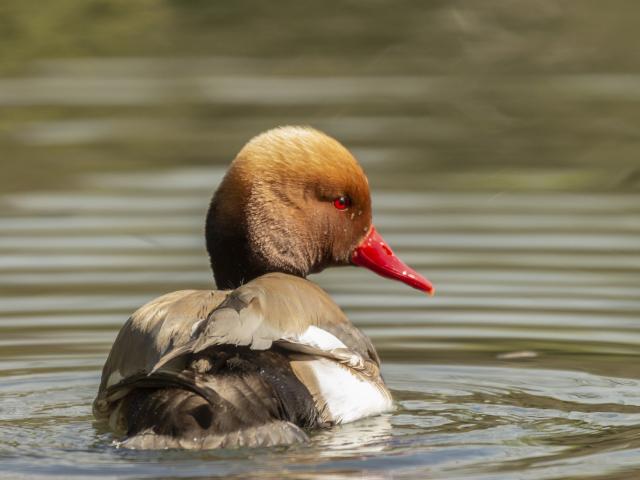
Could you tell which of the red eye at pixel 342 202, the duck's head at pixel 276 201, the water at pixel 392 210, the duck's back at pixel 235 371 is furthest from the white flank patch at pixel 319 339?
the red eye at pixel 342 202

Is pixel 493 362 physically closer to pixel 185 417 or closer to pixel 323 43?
pixel 185 417

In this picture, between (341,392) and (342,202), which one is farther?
(342,202)

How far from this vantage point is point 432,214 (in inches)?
424

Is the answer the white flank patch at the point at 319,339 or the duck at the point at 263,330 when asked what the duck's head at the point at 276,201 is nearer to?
the duck at the point at 263,330

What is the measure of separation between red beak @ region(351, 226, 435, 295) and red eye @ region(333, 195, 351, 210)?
0.92 ft

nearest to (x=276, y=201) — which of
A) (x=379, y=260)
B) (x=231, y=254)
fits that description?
(x=231, y=254)

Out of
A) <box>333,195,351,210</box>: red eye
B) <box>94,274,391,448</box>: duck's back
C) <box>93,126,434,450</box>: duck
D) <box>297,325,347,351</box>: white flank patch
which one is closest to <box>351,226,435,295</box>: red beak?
<box>93,126,434,450</box>: duck

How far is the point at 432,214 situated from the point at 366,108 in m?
3.45

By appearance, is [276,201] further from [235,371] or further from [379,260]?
[235,371]

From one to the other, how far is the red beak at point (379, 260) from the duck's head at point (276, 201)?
33 centimetres

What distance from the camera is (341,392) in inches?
264

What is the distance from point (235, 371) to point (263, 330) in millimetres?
174

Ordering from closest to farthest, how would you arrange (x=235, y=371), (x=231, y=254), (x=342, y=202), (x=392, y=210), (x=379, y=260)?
(x=235, y=371), (x=231, y=254), (x=342, y=202), (x=379, y=260), (x=392, y=210)

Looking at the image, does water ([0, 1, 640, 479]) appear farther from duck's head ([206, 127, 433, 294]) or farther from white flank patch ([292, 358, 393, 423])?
duck's head ([206, 127, 433, 294])
